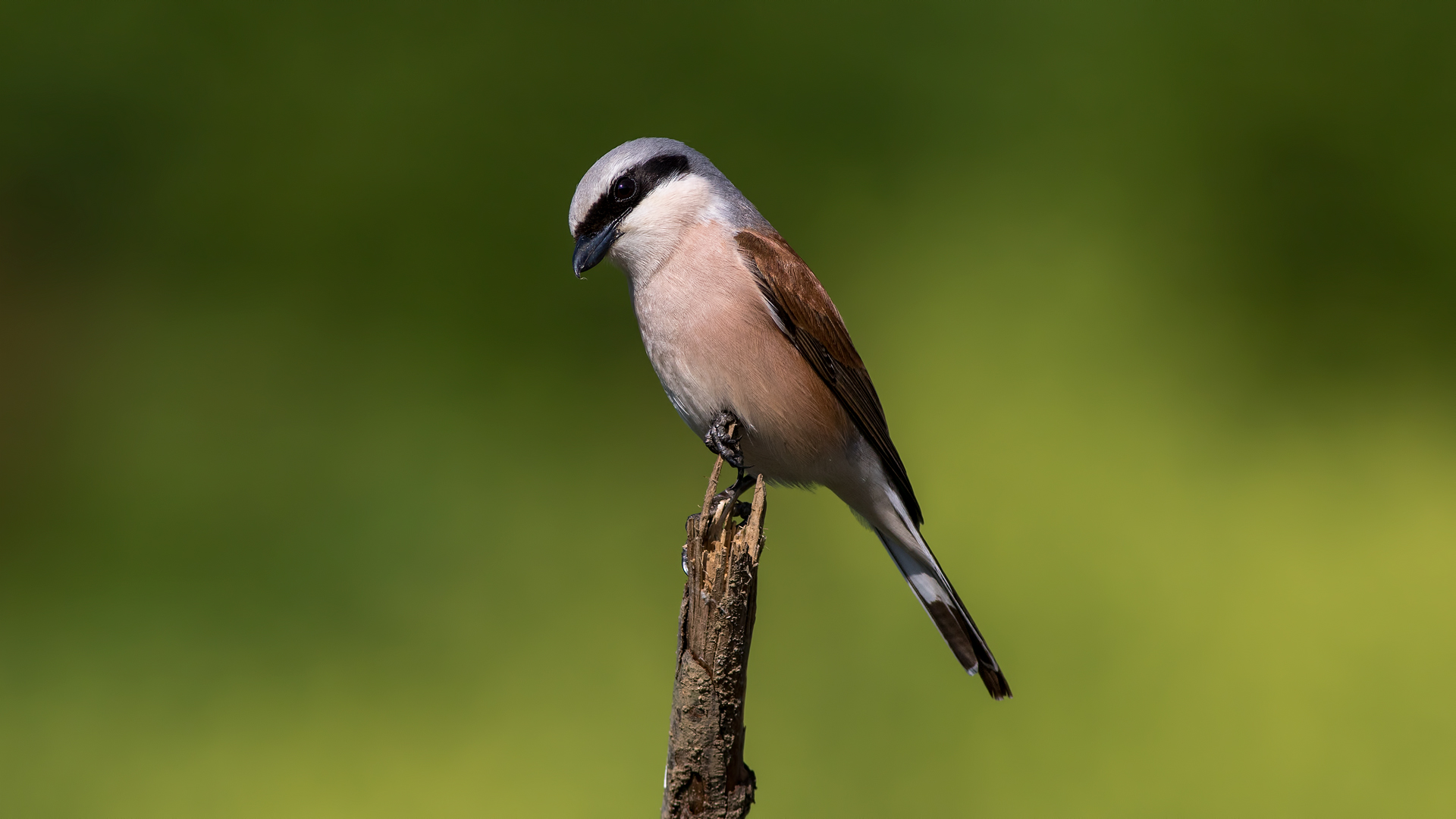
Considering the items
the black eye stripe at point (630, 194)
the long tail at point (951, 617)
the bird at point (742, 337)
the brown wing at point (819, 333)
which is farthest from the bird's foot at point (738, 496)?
the black eye stripe at point (630, 194)

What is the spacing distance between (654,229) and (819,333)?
0.40 meters

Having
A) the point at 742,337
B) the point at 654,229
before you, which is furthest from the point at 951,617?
the point at 654,229

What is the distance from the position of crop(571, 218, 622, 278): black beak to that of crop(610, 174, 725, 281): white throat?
2 centimetres

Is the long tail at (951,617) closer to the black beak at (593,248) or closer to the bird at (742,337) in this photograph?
the bird at (742,337)

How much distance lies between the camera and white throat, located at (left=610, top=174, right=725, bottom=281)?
6.28 feet

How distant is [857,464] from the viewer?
7.06 ft

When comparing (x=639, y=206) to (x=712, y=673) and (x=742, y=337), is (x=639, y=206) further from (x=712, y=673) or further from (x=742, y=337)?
(x=712, y=673)

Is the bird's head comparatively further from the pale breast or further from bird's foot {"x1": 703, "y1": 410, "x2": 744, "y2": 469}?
bird's foot {"x1": 703, "y1": 410, "x2": 744, "y2": 469}

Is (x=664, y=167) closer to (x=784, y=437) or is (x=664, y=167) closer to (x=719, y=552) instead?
(x=784, y=437)

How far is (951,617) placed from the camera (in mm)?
2180

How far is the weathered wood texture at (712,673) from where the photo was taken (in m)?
1.51

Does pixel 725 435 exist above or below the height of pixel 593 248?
below

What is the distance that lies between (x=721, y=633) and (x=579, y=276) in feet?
2.43

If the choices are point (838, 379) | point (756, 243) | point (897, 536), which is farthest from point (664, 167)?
point (897, 536)
